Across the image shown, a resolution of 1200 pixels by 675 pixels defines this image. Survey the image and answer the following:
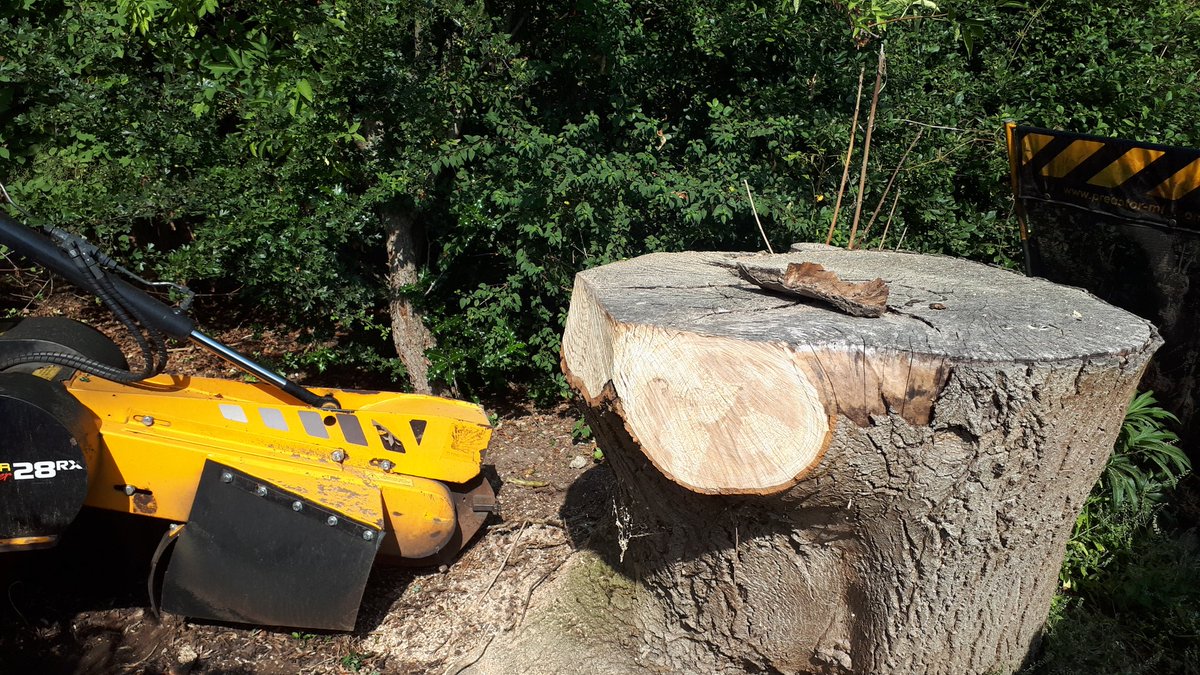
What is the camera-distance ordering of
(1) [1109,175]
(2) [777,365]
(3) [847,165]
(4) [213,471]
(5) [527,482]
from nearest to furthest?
(2) [777,365]
(4) [213,471]
(1) [1109,175]
(3) [847,165]
(5) [527,482]

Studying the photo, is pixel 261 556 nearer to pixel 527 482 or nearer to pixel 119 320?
pixel 119 320

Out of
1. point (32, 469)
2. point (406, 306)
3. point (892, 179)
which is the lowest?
point (406, 306)

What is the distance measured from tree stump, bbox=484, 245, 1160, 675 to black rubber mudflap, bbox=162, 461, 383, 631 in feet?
2.33

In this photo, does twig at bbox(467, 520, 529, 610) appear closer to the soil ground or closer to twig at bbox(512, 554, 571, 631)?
the soil ground

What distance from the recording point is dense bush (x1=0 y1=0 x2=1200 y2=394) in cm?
455

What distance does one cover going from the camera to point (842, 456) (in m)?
2.33

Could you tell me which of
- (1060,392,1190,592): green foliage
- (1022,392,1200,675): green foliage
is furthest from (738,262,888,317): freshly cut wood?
(1060,392,1190,592): green foliage

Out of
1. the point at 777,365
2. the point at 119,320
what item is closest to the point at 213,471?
the point at 119,320

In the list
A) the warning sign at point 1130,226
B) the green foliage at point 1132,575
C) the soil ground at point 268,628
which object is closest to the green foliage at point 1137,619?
the green foliage at point 1132,575

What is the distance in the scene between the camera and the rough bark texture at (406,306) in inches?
200

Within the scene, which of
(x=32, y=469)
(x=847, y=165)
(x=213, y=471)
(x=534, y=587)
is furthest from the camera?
(x=847, y=165)

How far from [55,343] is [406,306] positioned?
1.95 meters

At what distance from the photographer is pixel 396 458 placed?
345 centimetres

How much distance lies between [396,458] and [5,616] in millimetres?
1737
